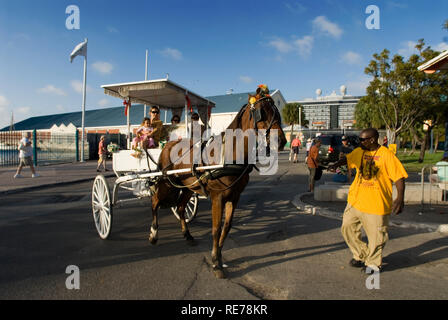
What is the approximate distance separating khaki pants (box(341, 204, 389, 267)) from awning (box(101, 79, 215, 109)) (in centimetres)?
429

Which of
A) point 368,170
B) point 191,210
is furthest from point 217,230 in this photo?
point 191,210

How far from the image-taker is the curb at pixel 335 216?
549 cm

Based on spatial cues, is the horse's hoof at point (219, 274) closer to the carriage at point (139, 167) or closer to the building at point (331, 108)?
the carriage at point (139, 167)

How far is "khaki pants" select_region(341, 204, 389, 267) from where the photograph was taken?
11.9 ft

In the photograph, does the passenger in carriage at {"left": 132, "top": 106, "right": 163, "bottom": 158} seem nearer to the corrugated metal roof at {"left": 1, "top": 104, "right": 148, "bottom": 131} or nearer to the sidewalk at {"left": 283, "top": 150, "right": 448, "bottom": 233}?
the sidewalk at {"left": 283, "top": 150, "right": 448, "bottom": 233}

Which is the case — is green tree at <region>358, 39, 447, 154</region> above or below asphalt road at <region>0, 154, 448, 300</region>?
above

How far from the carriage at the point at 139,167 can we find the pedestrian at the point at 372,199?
1889 millimetres

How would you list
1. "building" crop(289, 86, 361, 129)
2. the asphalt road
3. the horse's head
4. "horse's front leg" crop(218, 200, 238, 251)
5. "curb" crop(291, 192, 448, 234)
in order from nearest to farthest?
the asphalt road
the horse's head
"horse's front leg" crop(218, 200, 238, 251)
"curb" crop(291, 192, 448, 234)
"building" crop(289, 86, 361, 129)

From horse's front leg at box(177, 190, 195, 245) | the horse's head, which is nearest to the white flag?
horse's front leg at box(177, 190, 195, 245)
